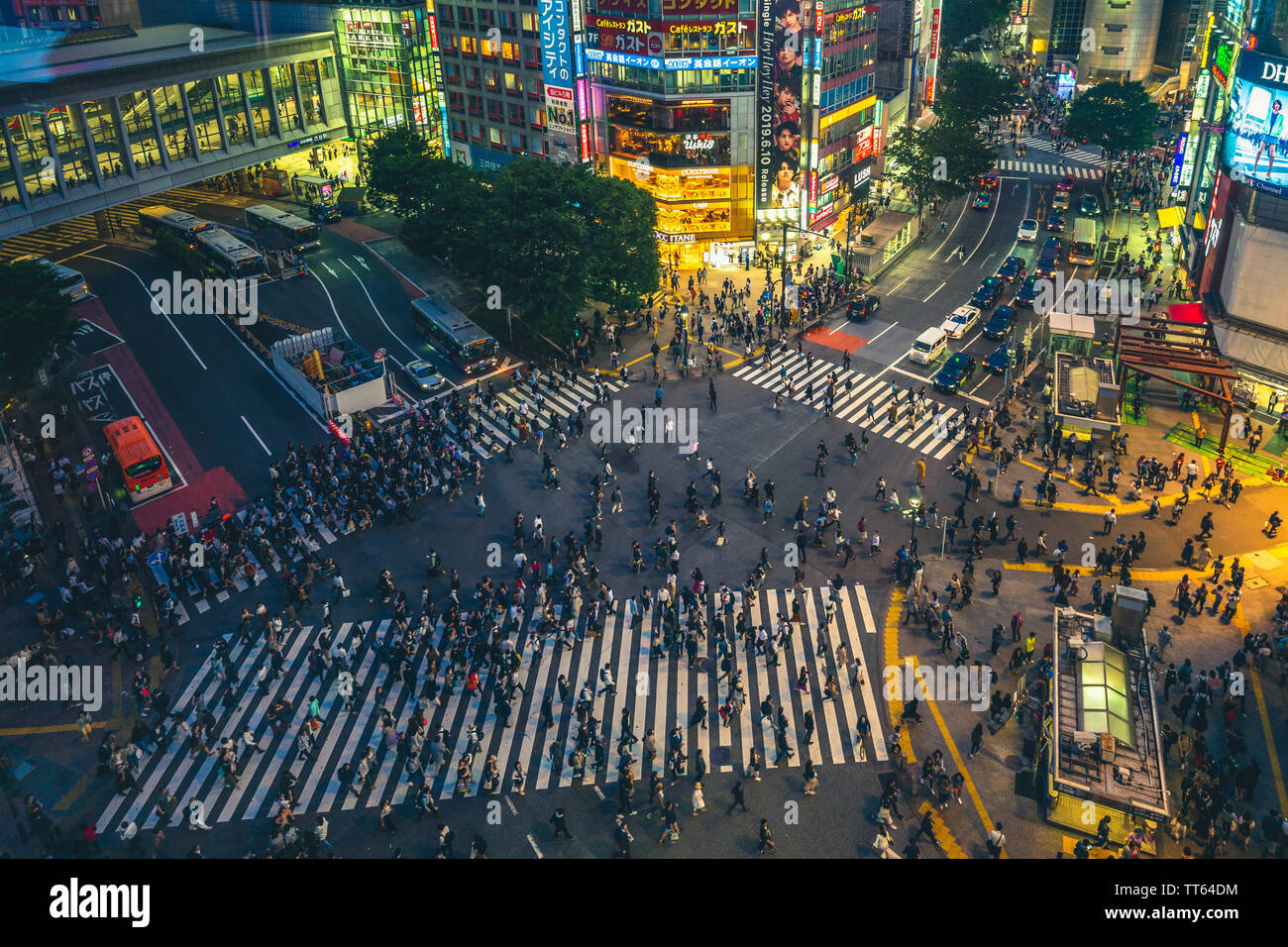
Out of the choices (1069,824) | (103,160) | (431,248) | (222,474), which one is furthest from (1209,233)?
(103,160)

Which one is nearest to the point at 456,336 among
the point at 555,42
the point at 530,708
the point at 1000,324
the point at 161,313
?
the point at 161,313

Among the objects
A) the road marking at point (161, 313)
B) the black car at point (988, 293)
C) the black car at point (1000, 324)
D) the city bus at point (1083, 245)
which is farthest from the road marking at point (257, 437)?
the city bus at point (1083, 245)

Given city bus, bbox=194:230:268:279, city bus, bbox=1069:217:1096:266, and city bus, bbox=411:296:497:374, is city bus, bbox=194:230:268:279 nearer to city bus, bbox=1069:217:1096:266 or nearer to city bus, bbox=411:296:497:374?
city bus, bbox=411:296:497:374

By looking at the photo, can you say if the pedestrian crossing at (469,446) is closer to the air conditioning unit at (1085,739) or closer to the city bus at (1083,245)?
the air conditioning unit at (1085,739)

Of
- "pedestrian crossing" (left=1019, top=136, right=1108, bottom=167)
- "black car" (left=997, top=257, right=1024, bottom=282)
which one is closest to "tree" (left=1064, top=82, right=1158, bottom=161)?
"pedestrian crossing" (left=1019, top=136, right=1108, bottom=167)

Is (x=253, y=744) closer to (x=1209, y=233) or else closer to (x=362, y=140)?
(x=1209, y=233)

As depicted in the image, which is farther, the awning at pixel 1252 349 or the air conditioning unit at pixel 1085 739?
the awning at pixel 1252 349
